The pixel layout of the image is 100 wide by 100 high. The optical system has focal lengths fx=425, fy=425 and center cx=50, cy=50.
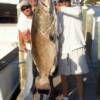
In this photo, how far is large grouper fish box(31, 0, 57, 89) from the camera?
445 cm

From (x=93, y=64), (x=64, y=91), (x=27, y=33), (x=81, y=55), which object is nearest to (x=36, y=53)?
(x=27, y=33)

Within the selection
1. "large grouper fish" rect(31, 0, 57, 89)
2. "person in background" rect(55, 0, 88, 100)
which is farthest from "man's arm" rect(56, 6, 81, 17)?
"large grouper fish" rect(31, 0, 57, 89)

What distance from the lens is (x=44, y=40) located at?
462 cm

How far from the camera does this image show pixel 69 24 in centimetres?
596

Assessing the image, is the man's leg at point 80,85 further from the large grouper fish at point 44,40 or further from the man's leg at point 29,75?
the large grouper fish at point 44,40

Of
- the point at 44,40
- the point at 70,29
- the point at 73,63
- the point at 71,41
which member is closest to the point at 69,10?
the point at 70,29

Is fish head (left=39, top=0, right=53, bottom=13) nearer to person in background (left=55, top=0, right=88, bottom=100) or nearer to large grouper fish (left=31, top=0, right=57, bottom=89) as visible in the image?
large grouper fish (left=31, top=0, right=57, bottom=89)

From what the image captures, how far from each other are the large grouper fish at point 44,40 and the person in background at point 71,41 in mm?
1187

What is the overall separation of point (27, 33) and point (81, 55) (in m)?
0.90

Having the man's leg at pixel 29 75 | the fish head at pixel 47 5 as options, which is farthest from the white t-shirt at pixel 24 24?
the fish head at pixel 47 5

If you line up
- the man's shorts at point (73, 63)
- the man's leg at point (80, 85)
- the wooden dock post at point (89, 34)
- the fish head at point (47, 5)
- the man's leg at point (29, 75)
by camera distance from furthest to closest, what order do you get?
the wooden dock post at point (89, 34) → the man's leg at point (80, 85) → the man's shorts at point (73, 63) → the man's leg at point (29, 75) → the fish head at point (47, 5)

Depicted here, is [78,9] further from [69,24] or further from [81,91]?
[81,91]

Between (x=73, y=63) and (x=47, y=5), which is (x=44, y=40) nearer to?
(x=47, y=5)

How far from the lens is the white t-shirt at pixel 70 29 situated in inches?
234
